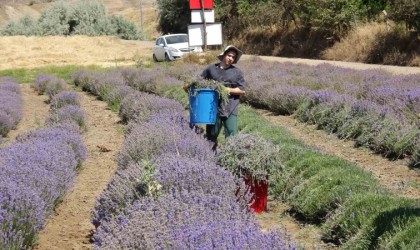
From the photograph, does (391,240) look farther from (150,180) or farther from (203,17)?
(203,17)

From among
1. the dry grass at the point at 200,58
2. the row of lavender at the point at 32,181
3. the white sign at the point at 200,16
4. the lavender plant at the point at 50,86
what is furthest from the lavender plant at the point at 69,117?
the white sign at the point at 200,16

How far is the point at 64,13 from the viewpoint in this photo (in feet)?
172

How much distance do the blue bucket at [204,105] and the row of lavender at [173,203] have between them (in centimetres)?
20

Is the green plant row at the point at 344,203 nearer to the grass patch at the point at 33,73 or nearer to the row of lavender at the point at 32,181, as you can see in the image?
the row of lavender at the point at 32,181

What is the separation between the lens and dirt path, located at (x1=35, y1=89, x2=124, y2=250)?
5.25 meters

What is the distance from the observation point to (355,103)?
375 inches

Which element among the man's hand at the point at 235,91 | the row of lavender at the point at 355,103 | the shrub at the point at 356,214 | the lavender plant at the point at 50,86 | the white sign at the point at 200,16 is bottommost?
the lavender plant at the point at 50,86

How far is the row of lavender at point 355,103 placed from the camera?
7.83 m

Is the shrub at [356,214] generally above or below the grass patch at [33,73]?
above

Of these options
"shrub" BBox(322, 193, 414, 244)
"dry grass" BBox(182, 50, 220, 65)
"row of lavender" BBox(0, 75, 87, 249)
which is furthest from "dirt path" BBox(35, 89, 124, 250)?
"dry grass" BBox(182, 50, 220, 65)

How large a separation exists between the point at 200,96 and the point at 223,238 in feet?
12.3

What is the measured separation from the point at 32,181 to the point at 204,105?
7.33 feet

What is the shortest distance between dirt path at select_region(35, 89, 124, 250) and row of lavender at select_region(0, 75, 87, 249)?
A: 250mm

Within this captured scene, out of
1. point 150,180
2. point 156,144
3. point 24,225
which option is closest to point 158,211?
point 150,180
